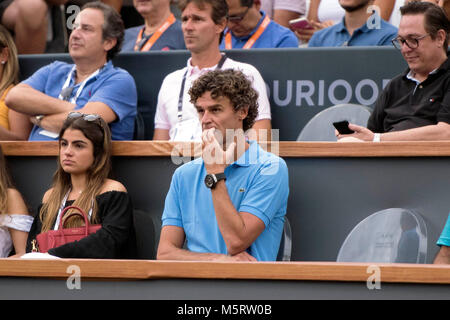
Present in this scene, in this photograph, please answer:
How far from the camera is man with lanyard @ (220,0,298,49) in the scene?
554 centimetres

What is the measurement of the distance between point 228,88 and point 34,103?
154 centimetres

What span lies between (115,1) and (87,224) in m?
3.41

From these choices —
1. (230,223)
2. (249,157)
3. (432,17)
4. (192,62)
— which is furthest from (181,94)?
(230,223)

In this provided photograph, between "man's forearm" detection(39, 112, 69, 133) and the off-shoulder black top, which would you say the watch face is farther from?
"man's forearm" detection(39, 112, 69, 133)

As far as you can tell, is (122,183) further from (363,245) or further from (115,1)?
(115,1)

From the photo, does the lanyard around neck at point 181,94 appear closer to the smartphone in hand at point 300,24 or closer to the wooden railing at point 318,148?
the wooden railing at point 318,148

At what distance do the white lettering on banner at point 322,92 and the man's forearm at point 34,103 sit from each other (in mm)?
1279

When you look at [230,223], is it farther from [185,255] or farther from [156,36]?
[156,36]

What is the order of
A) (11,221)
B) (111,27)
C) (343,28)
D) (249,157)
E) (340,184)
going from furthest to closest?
1. (343,28)
2. (111,27)
3. (11,221)
4. (340,184)
5. (249,157)

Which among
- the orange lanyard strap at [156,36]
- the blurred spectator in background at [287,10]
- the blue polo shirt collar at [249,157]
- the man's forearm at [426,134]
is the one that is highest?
the blurred spectator in background at [287,10]

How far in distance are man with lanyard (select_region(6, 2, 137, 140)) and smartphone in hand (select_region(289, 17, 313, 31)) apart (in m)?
1.35

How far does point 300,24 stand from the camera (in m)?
5.92

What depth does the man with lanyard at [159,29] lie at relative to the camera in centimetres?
584

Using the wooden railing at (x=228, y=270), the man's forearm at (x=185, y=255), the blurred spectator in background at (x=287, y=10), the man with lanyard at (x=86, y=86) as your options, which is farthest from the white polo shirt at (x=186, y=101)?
the wooden railing at (x=228, y=270)
